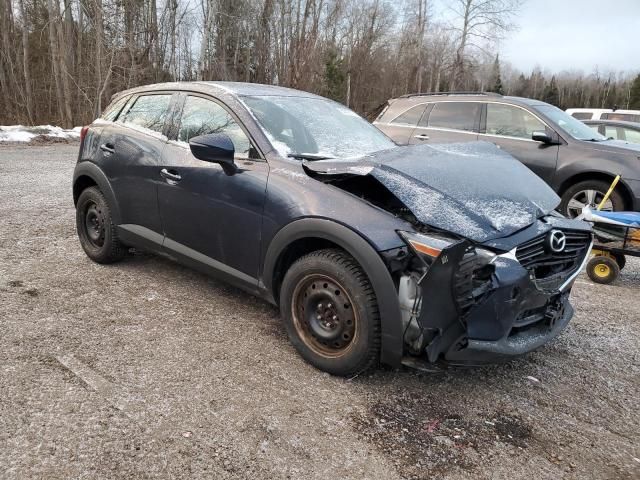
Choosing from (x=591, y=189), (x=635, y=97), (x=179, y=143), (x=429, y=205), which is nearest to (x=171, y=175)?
(x=179, y=143)

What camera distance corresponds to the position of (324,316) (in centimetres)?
301

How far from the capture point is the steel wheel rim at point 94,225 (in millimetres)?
4633

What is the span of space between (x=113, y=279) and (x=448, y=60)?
4510 cm

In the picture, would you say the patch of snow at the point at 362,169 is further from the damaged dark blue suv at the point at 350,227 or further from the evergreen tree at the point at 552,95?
the evergreen tree at the point at 552,95

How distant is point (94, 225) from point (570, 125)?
254 inches

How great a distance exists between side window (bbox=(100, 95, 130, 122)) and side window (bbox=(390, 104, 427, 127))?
187 inches

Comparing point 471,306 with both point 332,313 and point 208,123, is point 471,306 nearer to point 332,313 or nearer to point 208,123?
point 332,313

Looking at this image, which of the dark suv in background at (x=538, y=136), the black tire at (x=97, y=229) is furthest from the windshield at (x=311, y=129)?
the dark suv in background at (x=538, y=136)

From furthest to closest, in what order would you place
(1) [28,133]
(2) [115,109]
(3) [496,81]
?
(3) [496,81] < (1) [28,133] < (2) [115,109]

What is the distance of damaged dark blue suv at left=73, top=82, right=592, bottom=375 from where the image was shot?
261 centimetres

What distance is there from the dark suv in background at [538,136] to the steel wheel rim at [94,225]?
5.03 metres

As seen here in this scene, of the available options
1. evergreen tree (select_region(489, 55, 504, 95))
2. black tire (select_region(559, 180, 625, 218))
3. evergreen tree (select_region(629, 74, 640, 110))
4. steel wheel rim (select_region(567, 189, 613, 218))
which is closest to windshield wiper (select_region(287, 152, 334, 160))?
black tire (select_region(559, 180, 625, 218))

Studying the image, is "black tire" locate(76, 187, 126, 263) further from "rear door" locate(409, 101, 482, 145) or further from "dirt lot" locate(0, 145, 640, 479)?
"rear door" locate(409, 101, 482, 145)

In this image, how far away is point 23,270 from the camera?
4473mm
